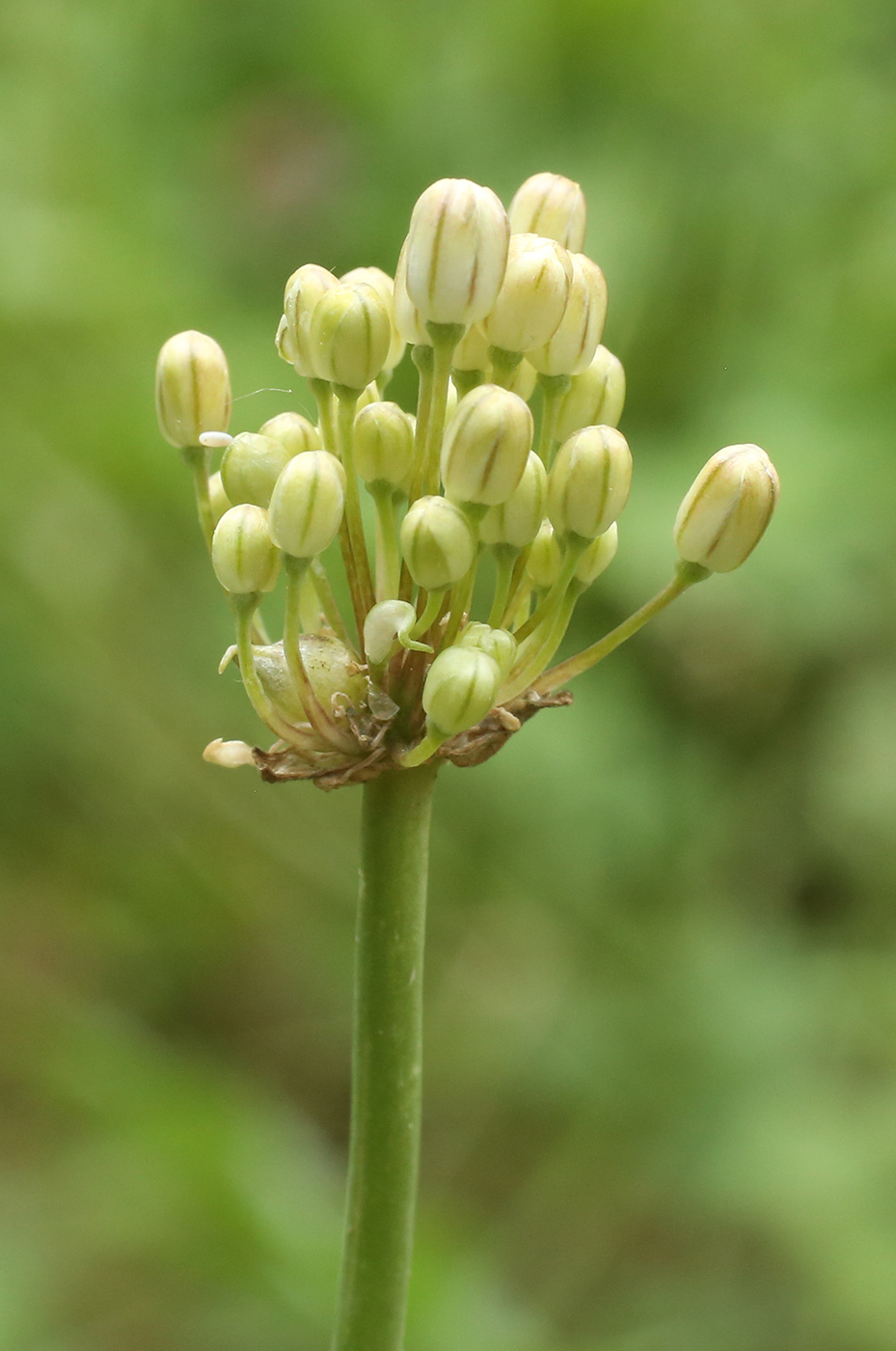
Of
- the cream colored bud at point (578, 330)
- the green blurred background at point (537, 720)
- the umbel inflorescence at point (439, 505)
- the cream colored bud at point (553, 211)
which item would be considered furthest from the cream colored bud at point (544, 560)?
the green blurred background at point (537, 720)

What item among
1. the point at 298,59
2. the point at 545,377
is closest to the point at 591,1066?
the point at 545,377

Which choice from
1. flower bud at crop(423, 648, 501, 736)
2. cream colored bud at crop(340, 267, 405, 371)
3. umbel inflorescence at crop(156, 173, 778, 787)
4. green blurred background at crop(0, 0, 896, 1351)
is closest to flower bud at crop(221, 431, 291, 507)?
umbel inflorescence at crop(156, 173, 778, 787)

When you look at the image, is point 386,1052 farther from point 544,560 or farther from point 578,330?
point 578,330

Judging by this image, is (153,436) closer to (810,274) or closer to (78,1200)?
(78,1200)

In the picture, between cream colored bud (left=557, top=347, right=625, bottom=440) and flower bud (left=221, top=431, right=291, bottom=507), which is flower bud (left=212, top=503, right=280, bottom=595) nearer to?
flower bud (left=221, top=431, right=291, bottom=507)

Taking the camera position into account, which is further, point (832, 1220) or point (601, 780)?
point (601, 780)

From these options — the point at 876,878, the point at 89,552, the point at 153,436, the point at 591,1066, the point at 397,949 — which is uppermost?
the point at 397,949

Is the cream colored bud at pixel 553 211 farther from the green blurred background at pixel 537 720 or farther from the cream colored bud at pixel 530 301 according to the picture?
the green blurred background at pixel 537 720
